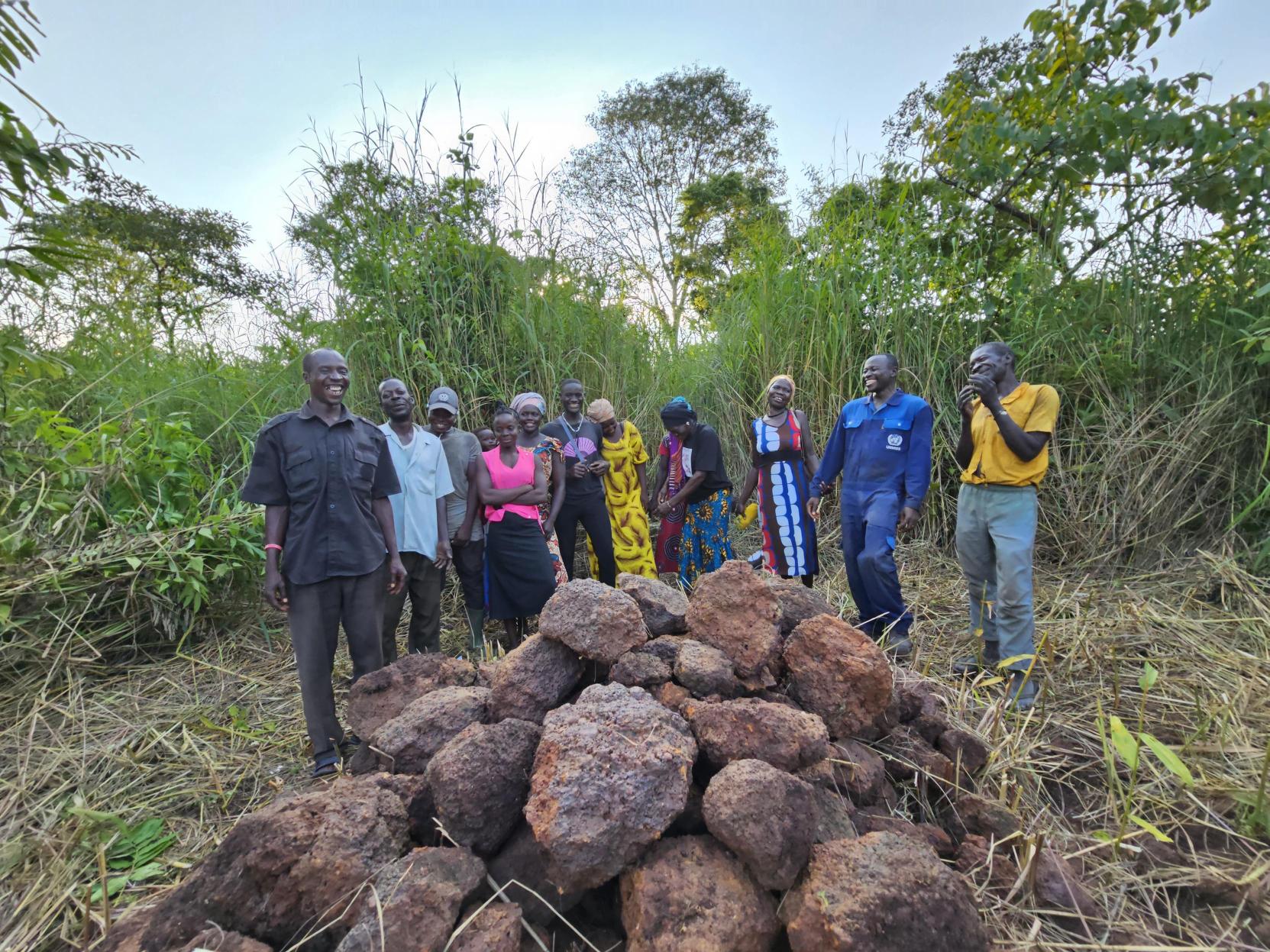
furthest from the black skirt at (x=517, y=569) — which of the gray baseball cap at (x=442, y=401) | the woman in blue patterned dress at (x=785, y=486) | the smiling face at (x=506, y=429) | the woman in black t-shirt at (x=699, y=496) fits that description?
the woman in blue patterned dress at (x=785, y=486)

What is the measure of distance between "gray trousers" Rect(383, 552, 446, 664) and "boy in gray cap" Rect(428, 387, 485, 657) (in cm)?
25

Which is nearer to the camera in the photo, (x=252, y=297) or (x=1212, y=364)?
(x=1212, y=364)

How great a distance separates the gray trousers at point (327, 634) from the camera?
234 cm

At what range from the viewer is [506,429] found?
3.51m

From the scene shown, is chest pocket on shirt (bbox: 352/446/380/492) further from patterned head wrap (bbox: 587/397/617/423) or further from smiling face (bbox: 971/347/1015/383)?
smiling face (bbox: 971/347/1015/383)

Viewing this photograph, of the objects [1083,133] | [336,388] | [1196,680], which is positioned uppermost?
[1083,133]

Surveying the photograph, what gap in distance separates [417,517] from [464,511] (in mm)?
474

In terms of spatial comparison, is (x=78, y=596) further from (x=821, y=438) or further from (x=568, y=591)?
(x=821, y=438)

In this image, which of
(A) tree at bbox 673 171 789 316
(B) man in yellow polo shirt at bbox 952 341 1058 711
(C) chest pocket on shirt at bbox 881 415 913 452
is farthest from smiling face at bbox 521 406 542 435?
(A) tree at bbox 673 171 789 316

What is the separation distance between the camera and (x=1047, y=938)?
137 centimetres

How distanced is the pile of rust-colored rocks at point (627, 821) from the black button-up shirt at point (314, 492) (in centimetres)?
81

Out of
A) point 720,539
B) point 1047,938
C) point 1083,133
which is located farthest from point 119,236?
point 1047,938

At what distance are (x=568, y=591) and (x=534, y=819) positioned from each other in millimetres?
729

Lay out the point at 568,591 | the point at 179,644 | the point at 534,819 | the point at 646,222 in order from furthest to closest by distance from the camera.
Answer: the point at 646,222
the point at 179,644
the point at 568,591
the point at 534,819
